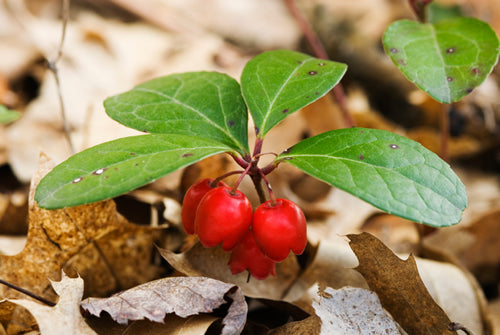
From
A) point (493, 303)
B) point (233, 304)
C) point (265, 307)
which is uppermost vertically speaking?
point (233, 304)

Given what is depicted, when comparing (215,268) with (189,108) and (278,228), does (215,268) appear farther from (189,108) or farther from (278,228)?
(189,108)

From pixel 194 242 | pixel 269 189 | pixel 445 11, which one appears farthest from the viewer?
pixel 445 11

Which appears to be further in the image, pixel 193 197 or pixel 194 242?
pixel 194 242

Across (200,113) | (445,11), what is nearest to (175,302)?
(200,113)

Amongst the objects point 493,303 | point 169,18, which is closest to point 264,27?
point 169,18

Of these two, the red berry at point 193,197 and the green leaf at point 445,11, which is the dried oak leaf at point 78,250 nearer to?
the red berry at point 193,197

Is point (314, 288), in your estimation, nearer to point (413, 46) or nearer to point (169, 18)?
point (413, 46)
